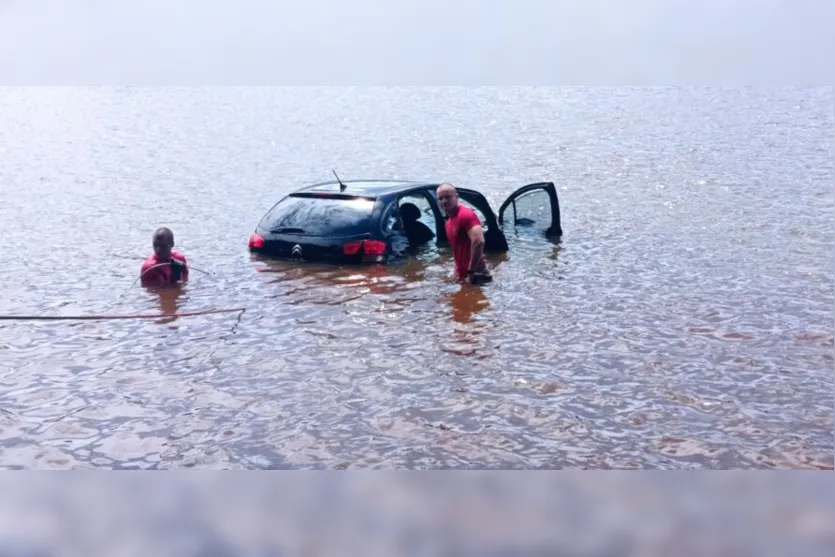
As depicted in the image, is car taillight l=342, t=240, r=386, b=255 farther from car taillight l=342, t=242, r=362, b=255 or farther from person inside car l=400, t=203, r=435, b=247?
person inside car l=400, t=203, r=435, b=247

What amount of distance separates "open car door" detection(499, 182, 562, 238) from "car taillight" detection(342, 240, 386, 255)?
4.37 metres

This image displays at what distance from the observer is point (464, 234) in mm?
12750

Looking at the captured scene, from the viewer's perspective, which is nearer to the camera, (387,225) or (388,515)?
(388,515)

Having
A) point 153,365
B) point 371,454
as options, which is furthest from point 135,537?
point 153,365

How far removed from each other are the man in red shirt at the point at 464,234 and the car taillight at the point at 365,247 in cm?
100

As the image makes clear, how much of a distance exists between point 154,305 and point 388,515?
9.50 metres

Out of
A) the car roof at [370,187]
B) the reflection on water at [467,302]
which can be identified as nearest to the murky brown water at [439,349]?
the reflection on water at [467,302]

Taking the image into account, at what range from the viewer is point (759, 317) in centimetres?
1215

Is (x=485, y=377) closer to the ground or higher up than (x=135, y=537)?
closer to the ground

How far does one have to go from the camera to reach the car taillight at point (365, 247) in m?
13.3

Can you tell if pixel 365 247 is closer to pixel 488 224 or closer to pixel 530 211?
pixel 488 224

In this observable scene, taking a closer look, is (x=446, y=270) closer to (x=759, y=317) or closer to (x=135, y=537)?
(x=759, y=317)

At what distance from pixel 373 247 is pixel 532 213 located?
5077 mm

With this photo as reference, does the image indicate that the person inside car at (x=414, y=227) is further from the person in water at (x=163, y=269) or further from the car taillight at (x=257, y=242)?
the person in water at (x=163, y=269)
